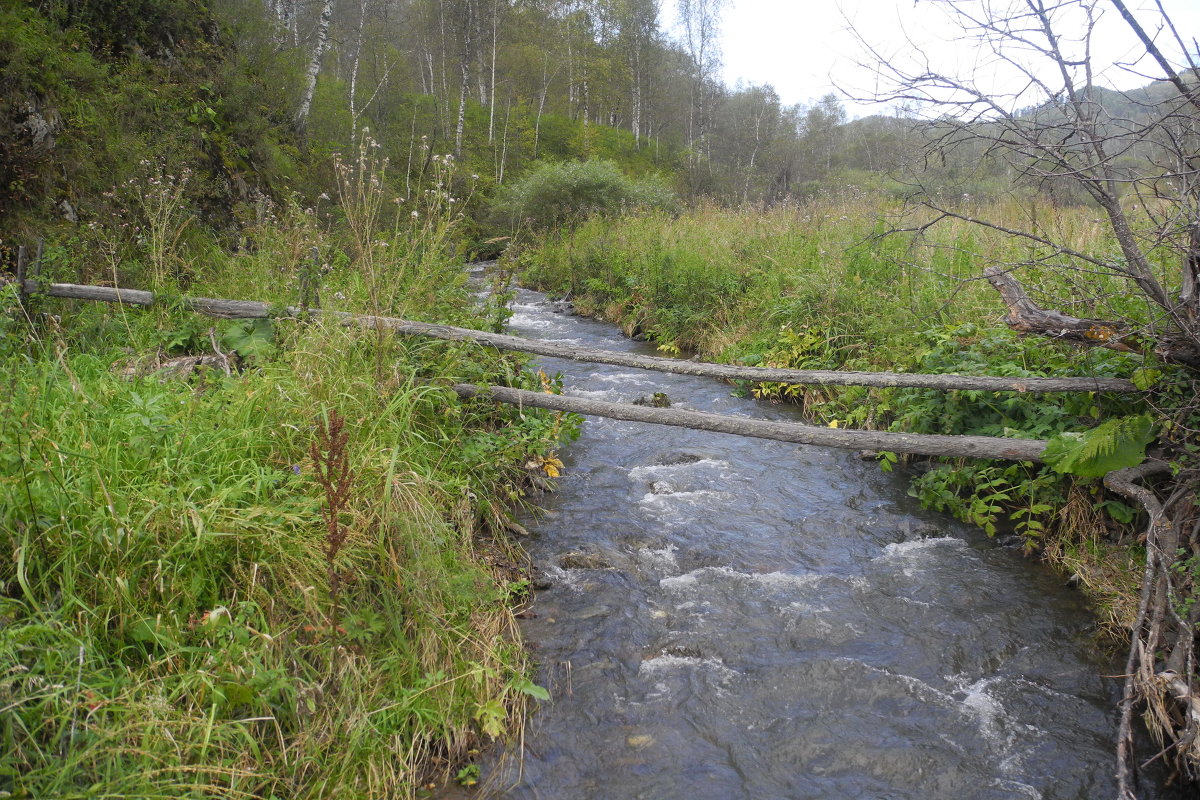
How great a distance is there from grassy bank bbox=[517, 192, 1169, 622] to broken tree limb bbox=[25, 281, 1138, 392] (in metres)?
0.29

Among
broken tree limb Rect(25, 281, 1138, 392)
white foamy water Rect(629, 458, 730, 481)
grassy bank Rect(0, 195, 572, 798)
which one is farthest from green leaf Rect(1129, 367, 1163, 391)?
grassy bank Rect(0, 195, 572, 798)

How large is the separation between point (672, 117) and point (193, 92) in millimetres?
34461

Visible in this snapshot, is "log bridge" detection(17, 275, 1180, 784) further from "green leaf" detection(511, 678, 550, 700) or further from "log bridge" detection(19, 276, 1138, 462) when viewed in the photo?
"green leaf" detection(511, 678, 550, 700)

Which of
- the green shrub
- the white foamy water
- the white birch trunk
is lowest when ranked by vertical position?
the white foamy water

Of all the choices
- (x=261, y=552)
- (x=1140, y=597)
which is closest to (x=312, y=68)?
(x=261, y=552)

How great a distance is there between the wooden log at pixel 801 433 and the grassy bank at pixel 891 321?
43cm

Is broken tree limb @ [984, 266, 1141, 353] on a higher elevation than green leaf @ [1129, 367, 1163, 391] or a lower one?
higher

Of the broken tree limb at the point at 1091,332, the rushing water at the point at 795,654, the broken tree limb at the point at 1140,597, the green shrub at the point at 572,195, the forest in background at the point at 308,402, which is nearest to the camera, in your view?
the forest in background at the point at 308,402

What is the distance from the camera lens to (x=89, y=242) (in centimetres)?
709

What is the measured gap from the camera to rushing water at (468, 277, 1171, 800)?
2.79m

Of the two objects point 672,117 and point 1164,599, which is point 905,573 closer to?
point 1164,599

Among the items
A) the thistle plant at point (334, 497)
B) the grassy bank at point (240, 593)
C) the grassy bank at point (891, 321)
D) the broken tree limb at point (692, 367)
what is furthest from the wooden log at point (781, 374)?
the thistle plant at point (334, 497)

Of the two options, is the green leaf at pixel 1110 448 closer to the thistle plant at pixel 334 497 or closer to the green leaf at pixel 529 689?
the green leaf at pixel 529 689

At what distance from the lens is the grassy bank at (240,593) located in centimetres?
213
